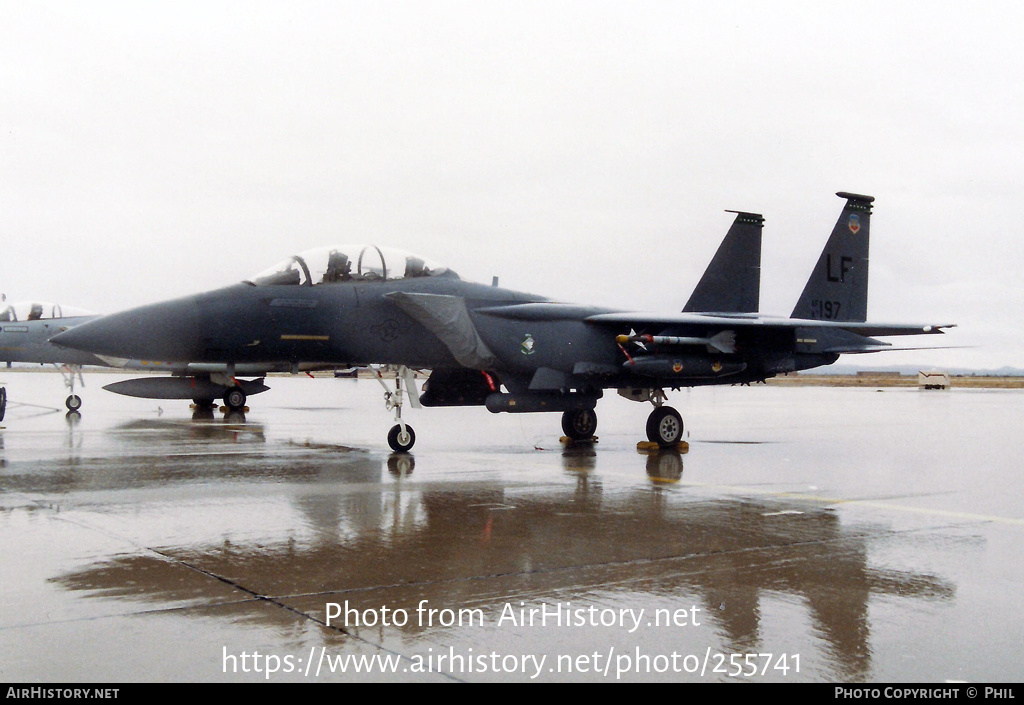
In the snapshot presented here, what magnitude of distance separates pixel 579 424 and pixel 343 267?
16.2ft

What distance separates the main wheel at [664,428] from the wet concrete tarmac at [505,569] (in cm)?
179

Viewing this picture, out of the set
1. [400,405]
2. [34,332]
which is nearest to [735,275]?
[400,405]

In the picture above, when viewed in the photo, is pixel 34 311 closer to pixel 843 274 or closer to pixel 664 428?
pixel 664 428

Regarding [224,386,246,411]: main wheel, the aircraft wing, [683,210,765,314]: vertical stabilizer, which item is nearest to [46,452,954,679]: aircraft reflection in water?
the aircraft wing

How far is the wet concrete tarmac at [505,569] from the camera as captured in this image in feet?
12.2

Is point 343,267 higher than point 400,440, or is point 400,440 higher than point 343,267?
point 343,267

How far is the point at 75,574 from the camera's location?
16.5ft

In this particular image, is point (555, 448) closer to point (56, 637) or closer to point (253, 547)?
point (253, 547)

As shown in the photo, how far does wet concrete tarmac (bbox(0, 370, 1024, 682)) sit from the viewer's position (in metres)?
3.72

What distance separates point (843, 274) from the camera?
648 inches

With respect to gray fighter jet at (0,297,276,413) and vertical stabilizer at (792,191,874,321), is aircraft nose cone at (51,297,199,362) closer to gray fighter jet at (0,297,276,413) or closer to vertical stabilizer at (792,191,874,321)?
gray fighter jet at (0,297,276,413)

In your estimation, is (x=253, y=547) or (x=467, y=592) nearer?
(x=467, y=592)

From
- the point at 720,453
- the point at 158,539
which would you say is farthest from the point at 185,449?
the point at 720,453

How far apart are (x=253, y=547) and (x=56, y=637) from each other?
202cm
